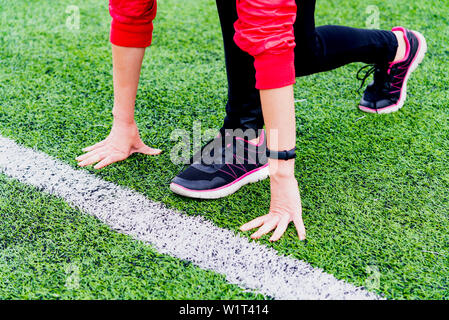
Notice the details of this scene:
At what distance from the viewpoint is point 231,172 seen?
5.98 ft

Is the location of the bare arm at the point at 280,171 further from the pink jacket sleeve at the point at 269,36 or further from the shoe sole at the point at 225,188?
the shoe sole at the point at 225,188

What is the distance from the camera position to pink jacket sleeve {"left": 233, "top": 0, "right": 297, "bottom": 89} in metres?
1.29

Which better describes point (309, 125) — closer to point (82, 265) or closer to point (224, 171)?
point (224, 171)

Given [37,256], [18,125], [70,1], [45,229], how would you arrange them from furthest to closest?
[70,1], [18,125], [45,229], [37,256]

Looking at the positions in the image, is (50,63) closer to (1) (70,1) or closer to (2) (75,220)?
(1) (70,1)

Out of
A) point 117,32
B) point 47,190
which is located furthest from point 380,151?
point 47,190

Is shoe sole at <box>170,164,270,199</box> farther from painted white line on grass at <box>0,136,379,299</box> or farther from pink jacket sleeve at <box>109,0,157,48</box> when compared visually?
pink jacket sleeve at <box>109,0,157,48</box>

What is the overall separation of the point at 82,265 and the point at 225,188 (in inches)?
23.2

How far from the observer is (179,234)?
1594 millimetres

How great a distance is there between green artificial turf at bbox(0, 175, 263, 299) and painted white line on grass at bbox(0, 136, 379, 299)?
0.15 feet

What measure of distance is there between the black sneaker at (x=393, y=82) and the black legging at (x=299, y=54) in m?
0.32

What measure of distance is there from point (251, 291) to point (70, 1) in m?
2.94

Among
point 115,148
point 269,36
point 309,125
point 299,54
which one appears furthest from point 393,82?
point 115,148

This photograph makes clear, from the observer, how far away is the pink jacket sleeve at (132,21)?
174 centimetres
